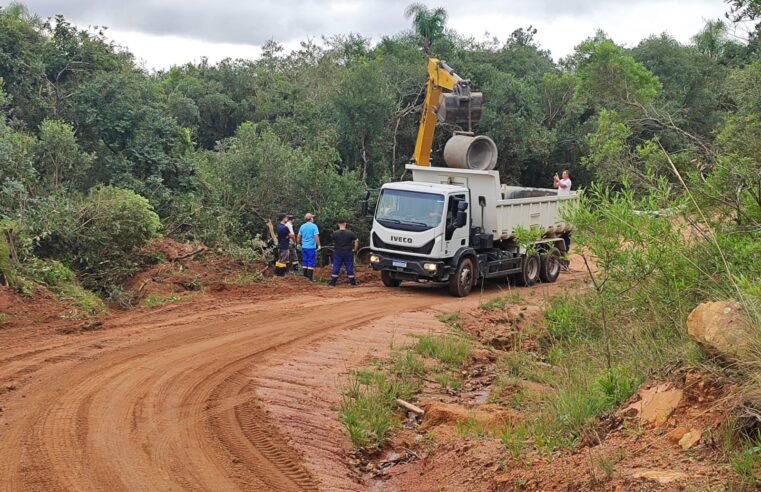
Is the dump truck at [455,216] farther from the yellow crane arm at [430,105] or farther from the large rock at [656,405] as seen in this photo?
the large rock at [656,405]

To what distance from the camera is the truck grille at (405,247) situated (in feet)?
59.5

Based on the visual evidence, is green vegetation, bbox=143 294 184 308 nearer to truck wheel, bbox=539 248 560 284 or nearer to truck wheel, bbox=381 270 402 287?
truck wheel, bbox=381 270 402 287

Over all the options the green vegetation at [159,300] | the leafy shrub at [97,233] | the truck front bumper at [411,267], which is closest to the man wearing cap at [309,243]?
the truck front bumper at [411,267]

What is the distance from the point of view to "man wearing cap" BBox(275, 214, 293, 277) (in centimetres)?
1939

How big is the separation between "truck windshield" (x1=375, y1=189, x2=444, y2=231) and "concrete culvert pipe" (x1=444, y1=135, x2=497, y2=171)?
70.3 inches

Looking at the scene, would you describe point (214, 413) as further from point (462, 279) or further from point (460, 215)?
point (462, 279)

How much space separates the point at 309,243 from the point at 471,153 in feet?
14.2

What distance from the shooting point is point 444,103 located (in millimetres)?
19953

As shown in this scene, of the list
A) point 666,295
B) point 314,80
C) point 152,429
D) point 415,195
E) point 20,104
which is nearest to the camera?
point 152,429

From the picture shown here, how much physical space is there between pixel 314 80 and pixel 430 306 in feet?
99.6

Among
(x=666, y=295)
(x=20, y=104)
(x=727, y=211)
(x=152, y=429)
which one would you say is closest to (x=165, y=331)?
(x=152, y=429)

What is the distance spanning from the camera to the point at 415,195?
18516 mm

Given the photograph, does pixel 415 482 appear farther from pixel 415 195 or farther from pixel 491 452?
pixel 415 195

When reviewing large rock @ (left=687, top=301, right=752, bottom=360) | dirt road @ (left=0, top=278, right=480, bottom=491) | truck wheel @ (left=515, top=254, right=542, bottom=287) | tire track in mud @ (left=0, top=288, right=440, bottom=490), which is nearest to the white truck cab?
truck wheel @ (left=515, top=254, right=542, bottom=287)
